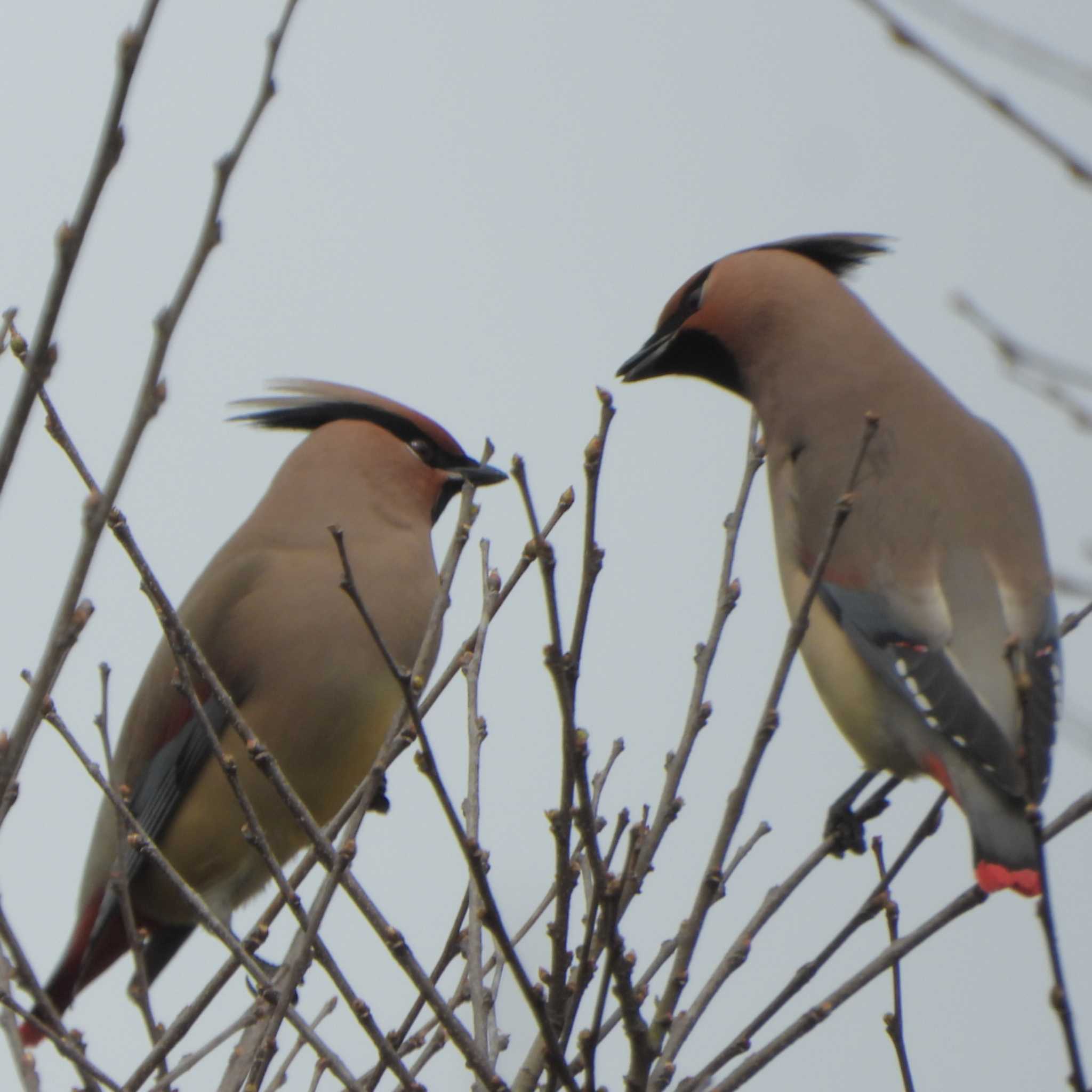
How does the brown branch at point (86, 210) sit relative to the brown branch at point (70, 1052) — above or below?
above

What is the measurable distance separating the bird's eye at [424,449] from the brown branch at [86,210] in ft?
10.3

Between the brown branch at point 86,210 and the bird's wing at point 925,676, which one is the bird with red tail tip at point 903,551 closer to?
the bird's wing at point 925,676

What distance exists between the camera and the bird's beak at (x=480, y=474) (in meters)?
4.62

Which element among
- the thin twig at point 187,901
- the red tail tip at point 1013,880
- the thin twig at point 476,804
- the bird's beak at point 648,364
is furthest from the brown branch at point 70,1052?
the bird's beak at point 648,364

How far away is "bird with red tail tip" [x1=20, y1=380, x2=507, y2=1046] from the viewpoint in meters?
3.97

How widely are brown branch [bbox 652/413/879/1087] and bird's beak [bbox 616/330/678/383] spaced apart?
2.12m

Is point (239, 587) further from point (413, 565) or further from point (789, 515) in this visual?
point (789, 515)

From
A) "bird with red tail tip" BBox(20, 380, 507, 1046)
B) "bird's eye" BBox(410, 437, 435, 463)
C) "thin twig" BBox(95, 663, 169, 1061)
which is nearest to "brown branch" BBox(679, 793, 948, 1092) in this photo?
"thin twig" BBox(95, 663, 169, 1061)

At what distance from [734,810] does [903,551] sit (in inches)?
46.9

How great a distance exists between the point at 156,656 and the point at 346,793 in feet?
2.12

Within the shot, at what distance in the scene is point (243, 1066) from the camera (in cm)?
252

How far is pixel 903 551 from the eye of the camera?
316 cm

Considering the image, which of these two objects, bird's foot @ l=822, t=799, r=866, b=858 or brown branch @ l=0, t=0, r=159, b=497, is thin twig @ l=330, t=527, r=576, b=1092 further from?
bird's foot @ l=822, t=799, r=866, b=858

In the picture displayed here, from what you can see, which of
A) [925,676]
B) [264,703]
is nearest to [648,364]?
[264,703]
